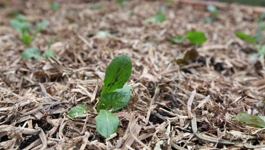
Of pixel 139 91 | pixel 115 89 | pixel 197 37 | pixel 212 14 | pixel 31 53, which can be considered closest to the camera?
pixel 115 89

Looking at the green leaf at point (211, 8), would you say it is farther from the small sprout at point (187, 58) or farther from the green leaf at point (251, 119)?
the green leaf at point (251, 119)

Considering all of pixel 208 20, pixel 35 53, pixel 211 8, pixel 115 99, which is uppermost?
pixel 211 8

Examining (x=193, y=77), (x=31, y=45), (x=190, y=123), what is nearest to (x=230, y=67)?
(x=193, y=77)

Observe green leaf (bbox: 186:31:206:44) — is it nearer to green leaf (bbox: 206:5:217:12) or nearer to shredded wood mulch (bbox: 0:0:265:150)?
shredded wood mulch (bbox: 0:0:265:150)

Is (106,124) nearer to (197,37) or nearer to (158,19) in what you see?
(197,37)

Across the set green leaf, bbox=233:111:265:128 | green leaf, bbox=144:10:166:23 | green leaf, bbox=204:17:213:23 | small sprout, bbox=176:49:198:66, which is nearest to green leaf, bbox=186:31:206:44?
small sprout, bbox=176:49:198:66

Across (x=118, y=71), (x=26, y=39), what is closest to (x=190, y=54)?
(x=118, y=71)

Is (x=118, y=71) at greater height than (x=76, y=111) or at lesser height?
greater

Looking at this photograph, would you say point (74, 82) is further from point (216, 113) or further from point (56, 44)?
point (216, 113)
